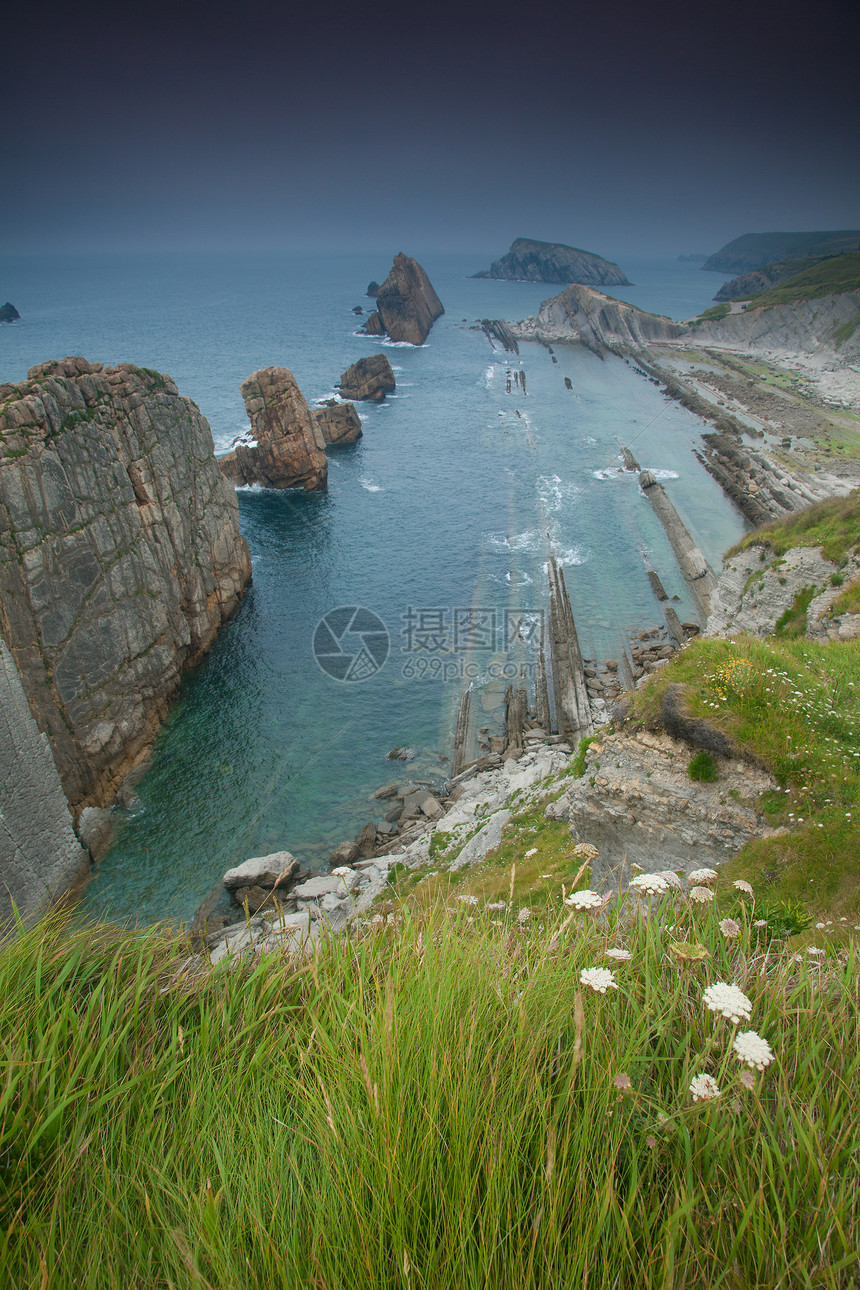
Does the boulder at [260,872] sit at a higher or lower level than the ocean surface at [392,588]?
lower

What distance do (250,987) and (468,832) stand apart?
18682 millimetres

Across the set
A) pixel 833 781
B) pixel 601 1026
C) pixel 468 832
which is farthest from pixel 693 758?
pixel 601 1026

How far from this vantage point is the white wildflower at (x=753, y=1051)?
126 inches

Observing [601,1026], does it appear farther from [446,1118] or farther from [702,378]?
[702,378]

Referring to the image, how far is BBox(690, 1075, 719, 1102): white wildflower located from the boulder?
23.3 m

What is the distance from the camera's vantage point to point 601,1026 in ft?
12.6

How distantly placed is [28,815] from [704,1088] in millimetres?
26561

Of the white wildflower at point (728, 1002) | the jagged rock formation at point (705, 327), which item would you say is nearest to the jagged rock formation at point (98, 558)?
the white wildflower at point (728, 1002)

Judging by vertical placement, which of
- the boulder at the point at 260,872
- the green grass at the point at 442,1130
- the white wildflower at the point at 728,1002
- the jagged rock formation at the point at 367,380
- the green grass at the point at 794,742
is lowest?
the boulder at the point at 260,872

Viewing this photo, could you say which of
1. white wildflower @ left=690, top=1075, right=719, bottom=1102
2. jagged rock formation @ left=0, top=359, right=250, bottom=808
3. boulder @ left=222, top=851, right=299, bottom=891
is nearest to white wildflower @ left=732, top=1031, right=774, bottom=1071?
white wildflower @ left=690, top=1075, right=719, bottom=1102

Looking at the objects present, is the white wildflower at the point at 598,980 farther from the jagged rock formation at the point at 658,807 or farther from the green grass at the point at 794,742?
the jagged rock formation at the point at 658,807

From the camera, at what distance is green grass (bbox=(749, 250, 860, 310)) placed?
377 ft

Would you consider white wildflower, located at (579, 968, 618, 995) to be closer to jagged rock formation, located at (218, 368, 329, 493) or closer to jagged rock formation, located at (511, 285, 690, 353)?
jagged rock formation, located at (218, 368, 329, 493)

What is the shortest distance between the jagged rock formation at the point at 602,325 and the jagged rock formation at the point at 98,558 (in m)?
127
